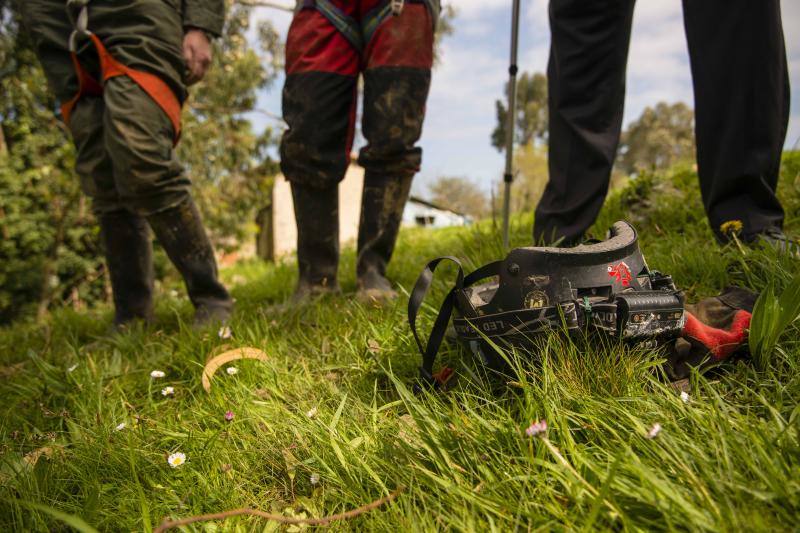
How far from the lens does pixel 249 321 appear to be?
210 centimetres

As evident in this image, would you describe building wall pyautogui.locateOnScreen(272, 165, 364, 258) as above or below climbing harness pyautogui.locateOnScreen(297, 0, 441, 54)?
below

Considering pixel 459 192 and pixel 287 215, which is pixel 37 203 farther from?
pixel 459 192

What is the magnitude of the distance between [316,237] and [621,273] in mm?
1510

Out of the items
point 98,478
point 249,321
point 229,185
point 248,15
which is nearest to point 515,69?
point 249,321

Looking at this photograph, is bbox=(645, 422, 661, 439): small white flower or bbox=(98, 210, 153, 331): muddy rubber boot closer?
bbox=(645, 422, 661, 439): small white flower

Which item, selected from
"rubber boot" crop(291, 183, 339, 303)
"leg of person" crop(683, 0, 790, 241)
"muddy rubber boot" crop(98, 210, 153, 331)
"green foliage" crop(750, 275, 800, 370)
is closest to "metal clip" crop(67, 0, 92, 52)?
"muddy rubber boot" crop(98, 210, 153, 331)

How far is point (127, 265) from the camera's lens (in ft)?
8.20

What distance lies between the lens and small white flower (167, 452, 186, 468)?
102 centimetres

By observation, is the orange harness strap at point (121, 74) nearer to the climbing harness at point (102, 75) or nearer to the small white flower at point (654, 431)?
the climbing harness at point (102, 75)

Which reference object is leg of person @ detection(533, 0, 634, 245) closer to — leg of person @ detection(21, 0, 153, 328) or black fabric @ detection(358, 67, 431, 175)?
black fabric @ detection(358, 67, 431, 175)

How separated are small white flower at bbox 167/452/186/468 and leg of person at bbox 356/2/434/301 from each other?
1.04 meters

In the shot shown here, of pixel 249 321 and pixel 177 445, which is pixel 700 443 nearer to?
pixel 177 445

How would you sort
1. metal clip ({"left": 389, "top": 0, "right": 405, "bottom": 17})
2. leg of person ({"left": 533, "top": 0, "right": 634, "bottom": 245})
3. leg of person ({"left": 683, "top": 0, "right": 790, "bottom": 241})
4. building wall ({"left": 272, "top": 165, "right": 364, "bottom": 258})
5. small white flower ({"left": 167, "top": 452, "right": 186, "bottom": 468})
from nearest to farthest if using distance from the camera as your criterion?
1. small white flower ({"left": 167, "top": 452, "right": 186, "bottom": 468})
2. leg of person ({"left": 683, "top": 0, "right": 790, "bottom": 241})
3. leg of person ({"left": 533, "top": 0, "right": 634, "bottom": 245})
4. metal clip ({"left": 389, "top": 0, "right": 405, "bottom": 17})
5. building wall ({"left": 272, "top": 165, "right": 364, "bottom": 258})

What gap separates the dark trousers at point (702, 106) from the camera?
5.24ft
